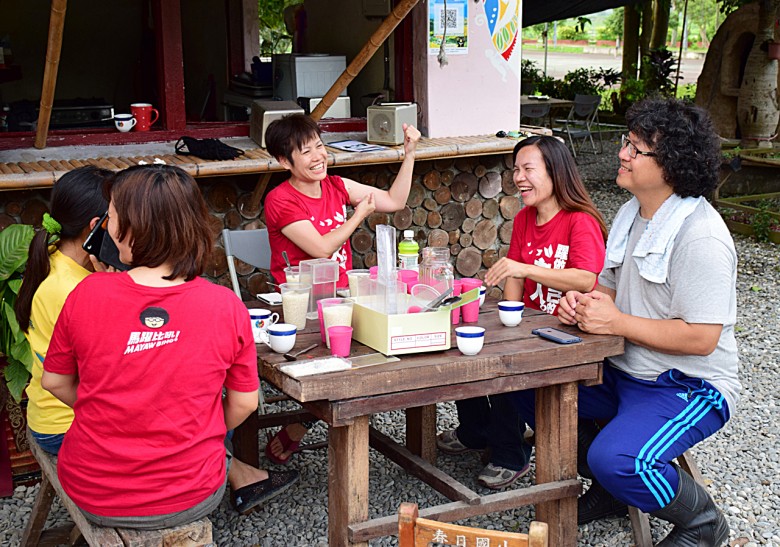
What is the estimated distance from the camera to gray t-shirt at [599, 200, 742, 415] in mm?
2689

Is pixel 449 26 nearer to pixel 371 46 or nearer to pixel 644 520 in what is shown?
pixel 371 46

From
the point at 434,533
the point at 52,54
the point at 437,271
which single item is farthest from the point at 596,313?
the point at 52,54

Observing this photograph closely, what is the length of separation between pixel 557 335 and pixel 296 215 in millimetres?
1224

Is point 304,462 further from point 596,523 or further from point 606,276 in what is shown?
point 606,276

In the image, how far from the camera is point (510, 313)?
2900 millimetres

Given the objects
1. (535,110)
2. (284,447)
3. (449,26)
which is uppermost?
(449,26)

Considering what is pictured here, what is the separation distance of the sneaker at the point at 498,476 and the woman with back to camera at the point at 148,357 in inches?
58.0

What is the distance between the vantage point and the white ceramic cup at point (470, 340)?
8.45 feet

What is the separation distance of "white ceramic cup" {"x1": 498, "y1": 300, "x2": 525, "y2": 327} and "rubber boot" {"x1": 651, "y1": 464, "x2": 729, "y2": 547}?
68 centimetres

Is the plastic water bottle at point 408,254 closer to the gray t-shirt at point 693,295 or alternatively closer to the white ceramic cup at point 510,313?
the white ceramic cup at point 510,313

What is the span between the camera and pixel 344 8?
21.8ft

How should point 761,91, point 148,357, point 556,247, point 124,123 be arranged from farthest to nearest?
1. point 761,91
2. point 124,123
3. point 556,247
4. point 148,357

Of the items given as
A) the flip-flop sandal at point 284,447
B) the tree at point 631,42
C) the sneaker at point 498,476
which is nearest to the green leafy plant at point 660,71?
the tree at point 631,42

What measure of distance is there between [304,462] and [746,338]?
118 inches
